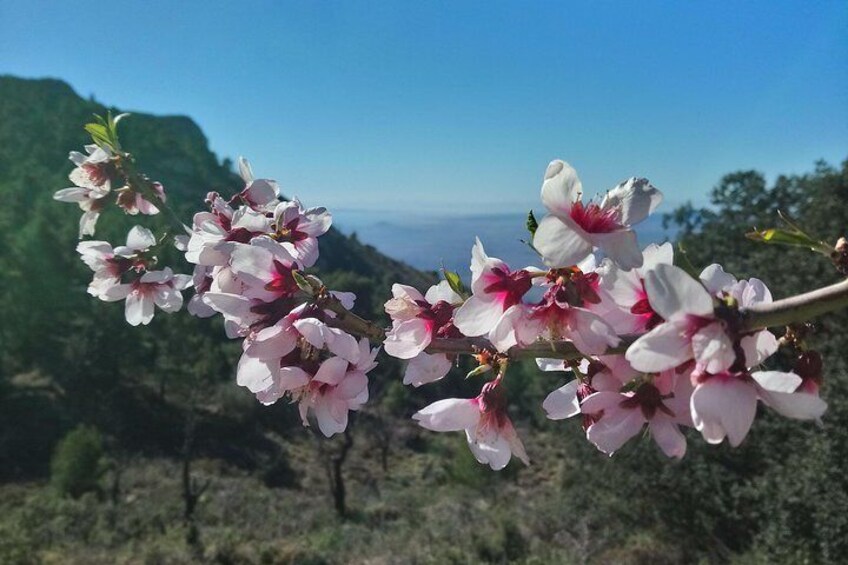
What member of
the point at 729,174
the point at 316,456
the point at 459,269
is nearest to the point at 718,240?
the point at 729,174

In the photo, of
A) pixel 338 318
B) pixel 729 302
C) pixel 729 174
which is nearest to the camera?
pixel 729 302

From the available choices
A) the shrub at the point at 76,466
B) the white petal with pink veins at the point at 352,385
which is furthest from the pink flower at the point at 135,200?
the shrub at the point at 76,466

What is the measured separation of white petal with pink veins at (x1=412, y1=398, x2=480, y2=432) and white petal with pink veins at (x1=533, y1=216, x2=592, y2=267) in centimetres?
34

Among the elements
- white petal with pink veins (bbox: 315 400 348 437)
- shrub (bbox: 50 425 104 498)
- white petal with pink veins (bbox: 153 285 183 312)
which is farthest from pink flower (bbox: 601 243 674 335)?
shrub (bbox: 50 425 104 498)

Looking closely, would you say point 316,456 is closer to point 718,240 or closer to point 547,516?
point 547,516

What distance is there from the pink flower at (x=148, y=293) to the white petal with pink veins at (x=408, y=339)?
857 millimetres

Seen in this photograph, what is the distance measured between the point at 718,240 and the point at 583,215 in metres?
14.3

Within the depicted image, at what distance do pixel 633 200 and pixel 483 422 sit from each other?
432 mm

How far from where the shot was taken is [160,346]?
23172 millimetres

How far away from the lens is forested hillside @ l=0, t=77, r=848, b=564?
9.97 m

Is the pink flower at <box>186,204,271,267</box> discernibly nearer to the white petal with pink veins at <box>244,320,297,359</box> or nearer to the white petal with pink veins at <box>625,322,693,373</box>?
the white petal with pink veins at <box>244,320,297,359</box>

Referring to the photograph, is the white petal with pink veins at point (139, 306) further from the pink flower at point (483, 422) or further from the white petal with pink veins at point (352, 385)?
the pink flower at point (483, 422)

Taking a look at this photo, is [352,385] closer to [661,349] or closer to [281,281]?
[281,281]

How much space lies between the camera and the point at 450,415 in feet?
3.25
